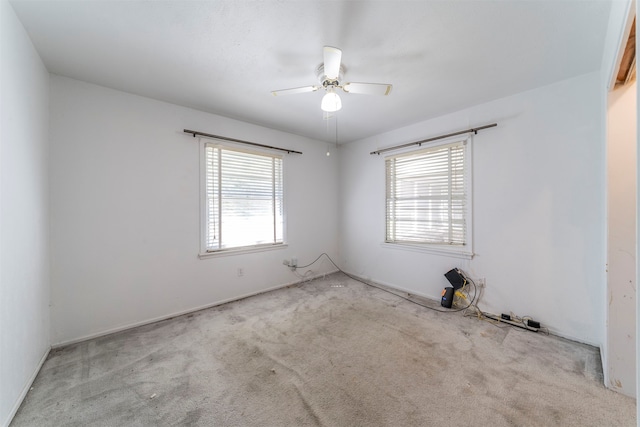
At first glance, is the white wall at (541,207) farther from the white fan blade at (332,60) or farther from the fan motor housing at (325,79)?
the white fan blade at (332,60)

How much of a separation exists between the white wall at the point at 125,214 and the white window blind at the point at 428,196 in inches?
93.5

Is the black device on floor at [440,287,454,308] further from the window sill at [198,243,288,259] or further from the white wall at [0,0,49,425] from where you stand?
the white wall at [0,0,49,425]

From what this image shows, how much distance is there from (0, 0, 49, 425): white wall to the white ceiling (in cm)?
25

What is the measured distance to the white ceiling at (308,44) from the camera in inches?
57.4

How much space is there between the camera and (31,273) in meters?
1.76

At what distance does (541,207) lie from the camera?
240cm

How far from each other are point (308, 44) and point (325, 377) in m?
2.53

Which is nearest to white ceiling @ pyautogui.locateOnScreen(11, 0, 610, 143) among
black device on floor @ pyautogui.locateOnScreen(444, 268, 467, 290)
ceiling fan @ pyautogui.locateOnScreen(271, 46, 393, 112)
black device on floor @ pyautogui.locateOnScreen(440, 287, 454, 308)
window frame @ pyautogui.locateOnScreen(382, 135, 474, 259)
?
ceiling fan @ pyautogui.locateOnScreen(271, 46, 393, 112)

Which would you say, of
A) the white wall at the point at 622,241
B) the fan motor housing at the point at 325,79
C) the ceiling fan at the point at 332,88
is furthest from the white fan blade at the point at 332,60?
the white wall at the point at 622,241

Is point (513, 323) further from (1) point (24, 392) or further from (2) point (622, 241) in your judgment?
(1) point (24, 392)

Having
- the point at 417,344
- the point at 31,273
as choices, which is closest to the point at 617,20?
the point at 417,344

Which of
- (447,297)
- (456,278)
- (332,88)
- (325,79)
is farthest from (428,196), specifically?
(325,79)

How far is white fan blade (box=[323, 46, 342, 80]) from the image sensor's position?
4.86ft

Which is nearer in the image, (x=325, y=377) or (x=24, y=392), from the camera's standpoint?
(x=24, y=392)
